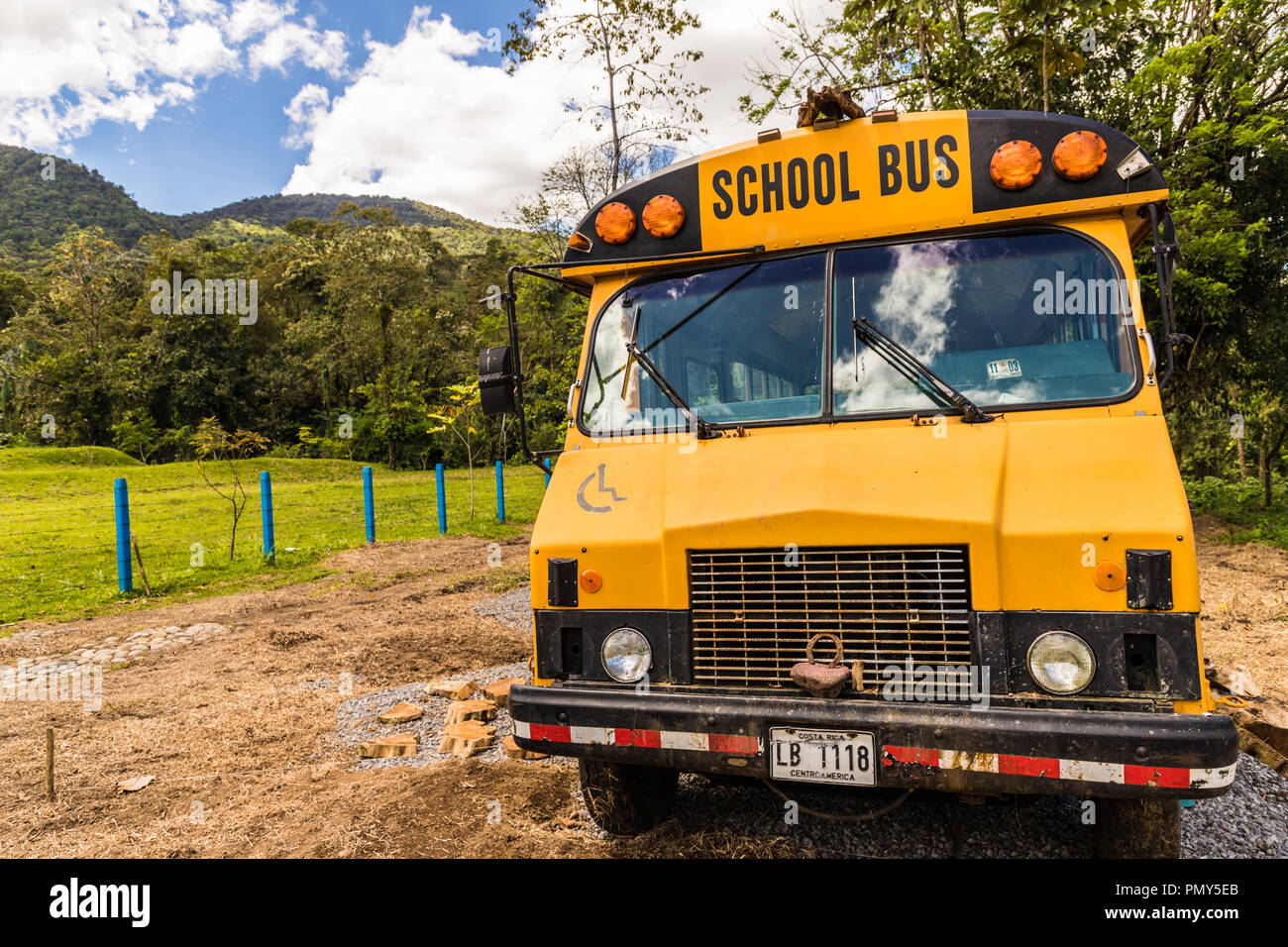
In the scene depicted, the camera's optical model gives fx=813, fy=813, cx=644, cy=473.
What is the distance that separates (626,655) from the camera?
10.3 ft

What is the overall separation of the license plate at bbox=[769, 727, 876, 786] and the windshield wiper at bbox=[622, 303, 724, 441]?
1.29 metres

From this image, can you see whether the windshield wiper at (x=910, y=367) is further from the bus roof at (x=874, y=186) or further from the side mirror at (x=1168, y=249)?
the side mirror at (x=1168, y=249)

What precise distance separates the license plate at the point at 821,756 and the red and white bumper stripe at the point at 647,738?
8 centimetres

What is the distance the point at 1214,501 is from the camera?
15.0 m

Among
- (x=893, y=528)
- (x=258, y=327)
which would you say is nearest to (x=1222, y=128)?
(x=893, y=528)

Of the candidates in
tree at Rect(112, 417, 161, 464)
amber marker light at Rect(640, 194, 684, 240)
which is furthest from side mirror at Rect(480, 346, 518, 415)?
tree at Rect(112, 417, 161, 464)

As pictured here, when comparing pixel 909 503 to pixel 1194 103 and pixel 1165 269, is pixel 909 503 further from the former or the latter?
pixel 1194 103

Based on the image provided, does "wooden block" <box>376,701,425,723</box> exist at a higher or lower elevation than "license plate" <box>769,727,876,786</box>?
lower

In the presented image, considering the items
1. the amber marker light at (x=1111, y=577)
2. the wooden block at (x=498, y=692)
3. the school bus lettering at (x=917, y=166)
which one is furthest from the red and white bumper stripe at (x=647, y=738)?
the wooden block at (x=498, y=692)

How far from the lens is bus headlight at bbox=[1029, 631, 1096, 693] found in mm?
2637

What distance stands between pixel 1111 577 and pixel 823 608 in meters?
0.92

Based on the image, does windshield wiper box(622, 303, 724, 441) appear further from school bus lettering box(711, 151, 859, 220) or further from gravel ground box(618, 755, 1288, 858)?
gravel ground box(618, 755, 1288, 858)

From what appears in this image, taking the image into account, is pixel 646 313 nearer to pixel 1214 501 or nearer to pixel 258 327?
pixel 1214 501
